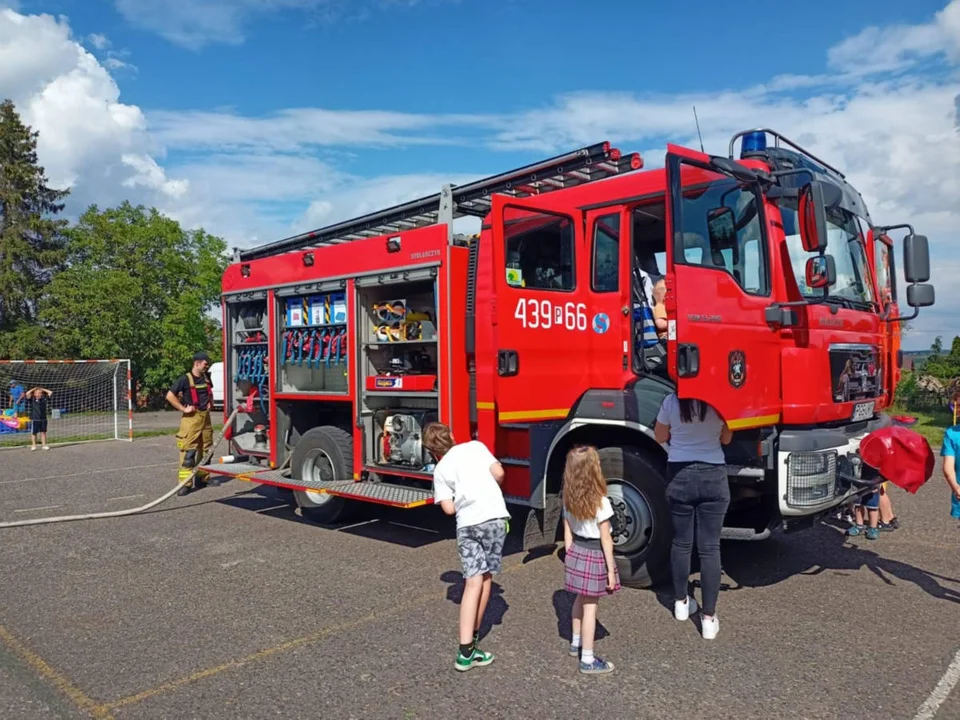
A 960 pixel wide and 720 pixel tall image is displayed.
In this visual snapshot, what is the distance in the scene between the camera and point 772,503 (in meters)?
5.02

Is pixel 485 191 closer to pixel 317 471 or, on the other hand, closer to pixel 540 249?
pixel 540 249

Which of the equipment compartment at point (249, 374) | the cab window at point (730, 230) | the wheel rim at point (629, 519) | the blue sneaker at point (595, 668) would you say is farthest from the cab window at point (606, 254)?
the equipment compartment at point (249, 374)

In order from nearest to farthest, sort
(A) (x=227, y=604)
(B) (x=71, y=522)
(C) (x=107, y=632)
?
(C) (x=107, y=632) → (A) (x=227, y=604) → (B) (x=71, y=522)

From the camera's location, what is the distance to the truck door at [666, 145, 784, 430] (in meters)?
4.70

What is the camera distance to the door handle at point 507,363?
5.61 m

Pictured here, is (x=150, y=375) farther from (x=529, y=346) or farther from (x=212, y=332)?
(x=529, y=346)

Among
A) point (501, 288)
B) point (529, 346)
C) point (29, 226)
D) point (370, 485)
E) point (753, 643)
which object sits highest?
point (29, 226)

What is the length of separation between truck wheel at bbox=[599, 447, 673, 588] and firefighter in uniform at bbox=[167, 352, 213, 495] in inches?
265

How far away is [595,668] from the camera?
13.6 feet

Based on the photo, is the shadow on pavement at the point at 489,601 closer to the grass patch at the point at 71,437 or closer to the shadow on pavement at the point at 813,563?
the shadow on pavement at the point at 813,563

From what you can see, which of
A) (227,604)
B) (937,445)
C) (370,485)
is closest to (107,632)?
(227,604)

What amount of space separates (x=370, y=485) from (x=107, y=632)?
2.78m

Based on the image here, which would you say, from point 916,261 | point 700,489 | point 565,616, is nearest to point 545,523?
point 565,616

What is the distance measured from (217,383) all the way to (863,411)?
9.87 metres
